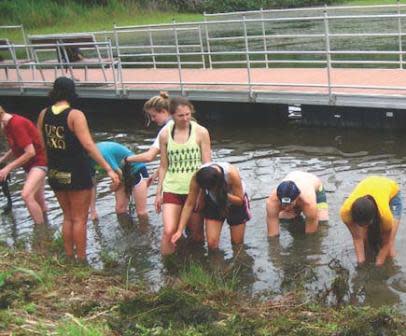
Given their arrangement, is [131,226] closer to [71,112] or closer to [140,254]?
[140,254]

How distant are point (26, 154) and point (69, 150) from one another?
Result: 1705 millimetres

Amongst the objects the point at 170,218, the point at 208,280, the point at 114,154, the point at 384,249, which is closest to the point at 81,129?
the point at 170,218

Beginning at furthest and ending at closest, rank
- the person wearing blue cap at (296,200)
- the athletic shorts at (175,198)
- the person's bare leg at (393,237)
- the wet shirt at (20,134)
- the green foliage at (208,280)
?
the wet shirt at (20,134) → the person wearing blue cap at (296,200) → the athletic shorts at (175,198) → the person's bare leg at (393,237) → the green foliage at (208,280)

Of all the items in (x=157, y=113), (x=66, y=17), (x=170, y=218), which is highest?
(x=66, y=17)

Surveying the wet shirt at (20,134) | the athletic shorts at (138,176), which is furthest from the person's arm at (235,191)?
the wet shirt at (20,134)

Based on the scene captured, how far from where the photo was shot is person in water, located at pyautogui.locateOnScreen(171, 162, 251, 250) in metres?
6.07

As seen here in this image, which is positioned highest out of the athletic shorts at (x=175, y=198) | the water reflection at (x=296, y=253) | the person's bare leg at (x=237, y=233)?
the athletic shorts at (x=175, y=198)

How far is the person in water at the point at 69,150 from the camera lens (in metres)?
5.94

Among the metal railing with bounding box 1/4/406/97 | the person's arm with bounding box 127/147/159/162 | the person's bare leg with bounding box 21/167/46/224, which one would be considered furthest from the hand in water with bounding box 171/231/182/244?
the metal railing with bounding box 1/4/406/97

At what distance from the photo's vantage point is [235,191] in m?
6.44

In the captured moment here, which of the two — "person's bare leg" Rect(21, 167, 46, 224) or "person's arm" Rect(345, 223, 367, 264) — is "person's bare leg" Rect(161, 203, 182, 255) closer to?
"person's arm" Rect(345, 223, 367, 264)

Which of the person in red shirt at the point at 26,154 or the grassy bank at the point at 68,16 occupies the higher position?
the grassy bank at the point at 68,16

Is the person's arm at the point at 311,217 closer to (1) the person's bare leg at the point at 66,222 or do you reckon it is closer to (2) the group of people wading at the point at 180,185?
(2) the group of people wading at the point at 180,185

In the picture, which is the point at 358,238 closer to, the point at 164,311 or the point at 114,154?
the point at 164,311
